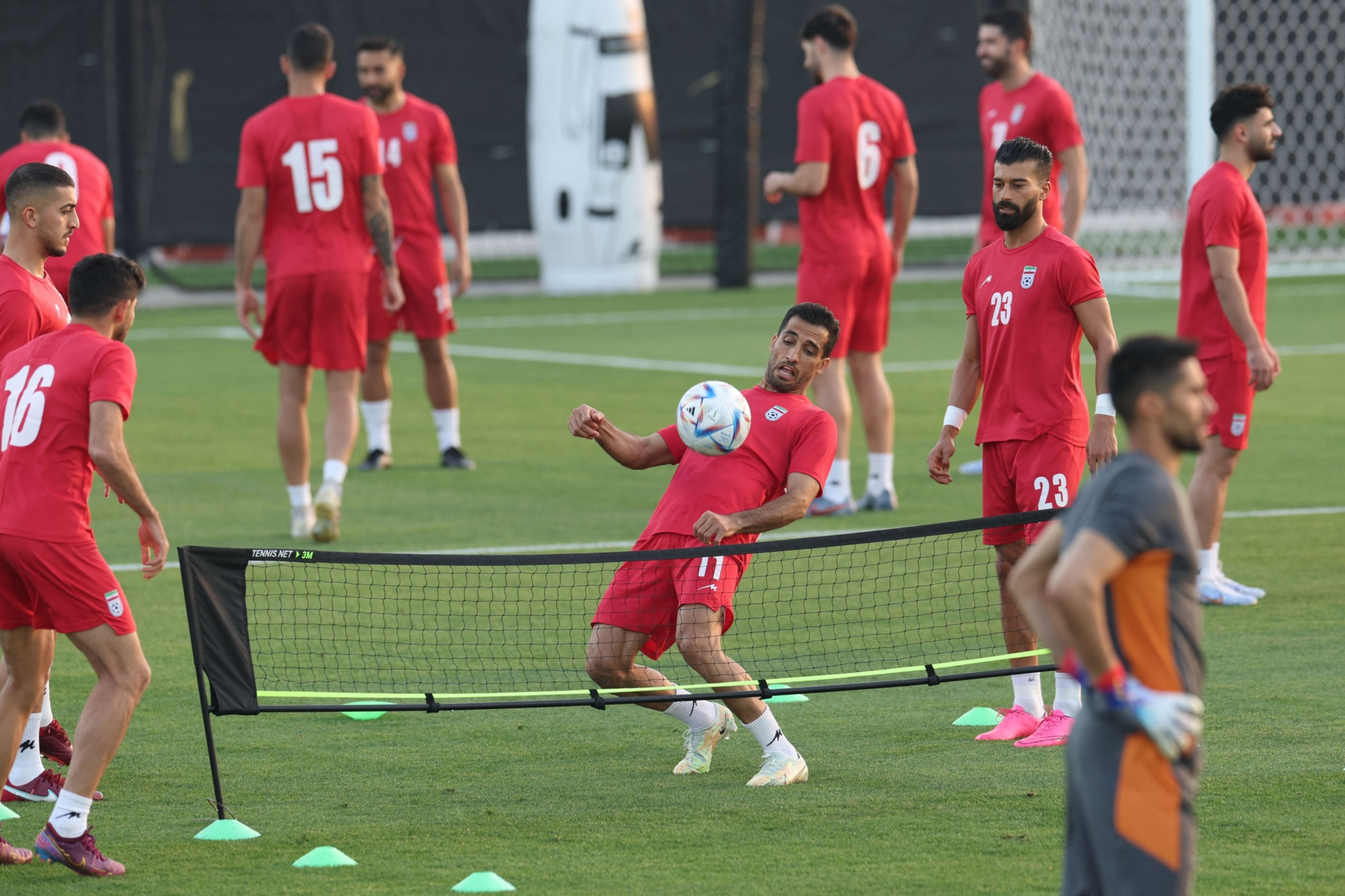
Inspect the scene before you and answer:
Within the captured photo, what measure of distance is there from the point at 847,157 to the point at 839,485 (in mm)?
1968

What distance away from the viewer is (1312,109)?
3275cm

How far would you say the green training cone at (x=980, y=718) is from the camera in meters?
6.76

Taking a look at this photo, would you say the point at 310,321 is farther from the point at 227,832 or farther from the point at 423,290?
the point at 227,832

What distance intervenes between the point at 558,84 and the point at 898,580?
16568 millimetres

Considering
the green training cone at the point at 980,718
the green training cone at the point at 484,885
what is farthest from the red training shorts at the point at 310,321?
the green training cone at the point at 484,885

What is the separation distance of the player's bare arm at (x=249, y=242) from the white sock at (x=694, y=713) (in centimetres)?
507

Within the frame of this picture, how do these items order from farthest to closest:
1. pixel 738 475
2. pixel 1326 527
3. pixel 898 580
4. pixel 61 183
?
pixel 1326 527 → pixel 898 580 → pixel 738 475 → pixel 61 183

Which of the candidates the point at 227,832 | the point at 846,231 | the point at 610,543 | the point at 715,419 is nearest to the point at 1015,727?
the point at 715,419

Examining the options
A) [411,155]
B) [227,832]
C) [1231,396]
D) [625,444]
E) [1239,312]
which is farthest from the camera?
[411,155]

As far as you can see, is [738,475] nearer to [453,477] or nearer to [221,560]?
[221,560]

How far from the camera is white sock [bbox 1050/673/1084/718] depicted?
6504 mm

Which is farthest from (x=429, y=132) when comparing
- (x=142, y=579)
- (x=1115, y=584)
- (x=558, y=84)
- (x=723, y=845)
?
(x=558, y=84)

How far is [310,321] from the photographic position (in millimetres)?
10562

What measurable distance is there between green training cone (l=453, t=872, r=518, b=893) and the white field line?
4.48m
